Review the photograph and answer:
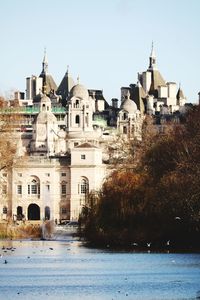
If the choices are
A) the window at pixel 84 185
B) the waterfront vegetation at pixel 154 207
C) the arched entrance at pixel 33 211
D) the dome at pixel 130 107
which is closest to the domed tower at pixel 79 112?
the dome at pixel 130 107

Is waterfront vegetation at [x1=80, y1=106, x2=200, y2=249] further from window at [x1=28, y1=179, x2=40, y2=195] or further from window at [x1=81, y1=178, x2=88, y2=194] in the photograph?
window at [x1=28, y1=179, x2=40, y2=195]

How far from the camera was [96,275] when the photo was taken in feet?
230

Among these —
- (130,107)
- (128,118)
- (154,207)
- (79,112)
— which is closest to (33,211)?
(79,112)

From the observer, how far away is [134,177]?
320 feet

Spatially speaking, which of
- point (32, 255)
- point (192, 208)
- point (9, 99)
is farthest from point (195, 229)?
point (9, 99)

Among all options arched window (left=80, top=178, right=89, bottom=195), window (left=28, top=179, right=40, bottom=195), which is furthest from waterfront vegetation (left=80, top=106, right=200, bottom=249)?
window (left=28, top=179, right=40, bottom=195)

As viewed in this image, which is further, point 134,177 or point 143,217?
point 134,177

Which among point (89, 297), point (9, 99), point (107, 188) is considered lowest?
point (89, 297)

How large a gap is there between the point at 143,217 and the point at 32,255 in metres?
7.98

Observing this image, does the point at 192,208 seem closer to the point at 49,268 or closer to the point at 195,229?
the point at 195,229

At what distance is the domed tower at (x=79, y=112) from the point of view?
189m

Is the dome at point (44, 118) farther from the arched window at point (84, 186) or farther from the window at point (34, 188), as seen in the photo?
the arched window at point (84, 186)

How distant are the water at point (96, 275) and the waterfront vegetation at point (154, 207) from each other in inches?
111

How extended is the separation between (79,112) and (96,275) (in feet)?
393
